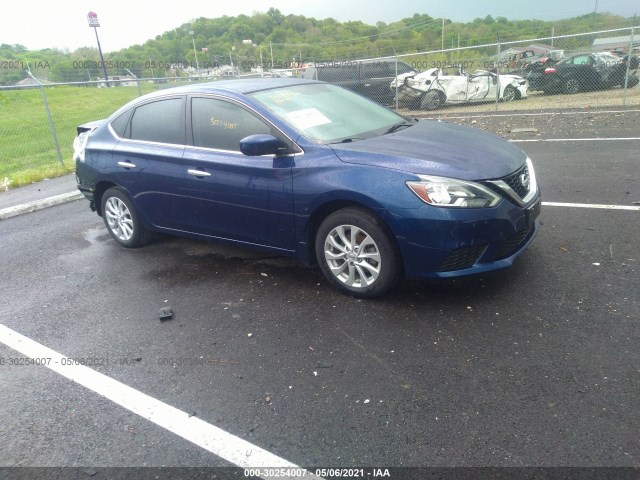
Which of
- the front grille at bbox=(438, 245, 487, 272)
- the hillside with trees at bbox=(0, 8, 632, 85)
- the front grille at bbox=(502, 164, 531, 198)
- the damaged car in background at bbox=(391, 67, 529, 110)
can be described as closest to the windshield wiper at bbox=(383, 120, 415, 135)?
Result: the front grille at bbox=(502, 164, 531, 198)

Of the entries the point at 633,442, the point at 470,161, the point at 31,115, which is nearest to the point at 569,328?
the point at 633,442

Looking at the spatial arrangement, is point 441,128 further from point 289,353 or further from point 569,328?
point 289,353

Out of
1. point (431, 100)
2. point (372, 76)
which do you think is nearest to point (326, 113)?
point (431, 100)

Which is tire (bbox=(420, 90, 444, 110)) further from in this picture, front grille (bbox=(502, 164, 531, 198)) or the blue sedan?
front grille (bbox=(502, 164, 531, 198))

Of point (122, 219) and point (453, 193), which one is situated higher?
point (453, 193)

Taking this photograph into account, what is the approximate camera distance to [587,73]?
53.0 ft

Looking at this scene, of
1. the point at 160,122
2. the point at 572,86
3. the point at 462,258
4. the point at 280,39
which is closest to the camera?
the point at 462,258

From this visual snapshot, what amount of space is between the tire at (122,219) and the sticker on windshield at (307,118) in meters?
2.15

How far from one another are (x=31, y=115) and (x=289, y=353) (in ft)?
72.2

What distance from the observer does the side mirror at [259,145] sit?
3908 millimetres

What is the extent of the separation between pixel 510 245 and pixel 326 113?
6.28 feet

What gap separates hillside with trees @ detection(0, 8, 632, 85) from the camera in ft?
111

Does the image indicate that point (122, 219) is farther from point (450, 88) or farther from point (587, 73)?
point (587, 73)

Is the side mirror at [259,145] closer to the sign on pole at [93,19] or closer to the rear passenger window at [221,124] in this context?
the rear passenger window at [221,124]
